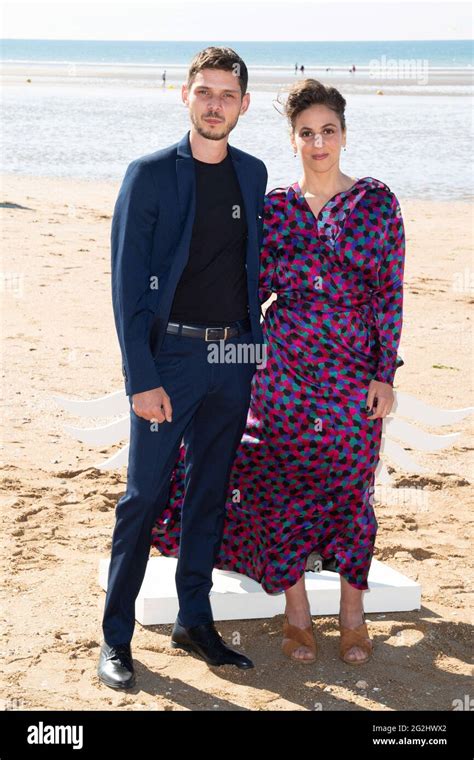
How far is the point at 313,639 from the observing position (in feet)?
14.3

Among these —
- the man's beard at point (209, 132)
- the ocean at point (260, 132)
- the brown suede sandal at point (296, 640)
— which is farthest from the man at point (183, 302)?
the ocean at point (260, 132)

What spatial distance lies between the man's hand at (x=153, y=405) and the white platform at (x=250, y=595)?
1.03 metres

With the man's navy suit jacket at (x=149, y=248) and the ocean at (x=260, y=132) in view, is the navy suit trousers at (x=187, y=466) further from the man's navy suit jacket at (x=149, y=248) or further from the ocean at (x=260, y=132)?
the ocean at (x=260, y=132)

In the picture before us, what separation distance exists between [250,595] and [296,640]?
362 mm

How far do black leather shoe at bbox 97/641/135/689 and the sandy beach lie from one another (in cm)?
5

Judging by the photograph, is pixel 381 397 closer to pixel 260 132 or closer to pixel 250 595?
pixel 250 595

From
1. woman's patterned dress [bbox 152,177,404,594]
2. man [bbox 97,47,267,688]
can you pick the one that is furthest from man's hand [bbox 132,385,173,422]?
woman's patterned dress [bbox 152,177,404,594]

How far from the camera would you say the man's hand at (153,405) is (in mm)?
3801

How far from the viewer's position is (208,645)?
422cm

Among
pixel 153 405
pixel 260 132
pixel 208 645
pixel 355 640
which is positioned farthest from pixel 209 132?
pixel 260 132

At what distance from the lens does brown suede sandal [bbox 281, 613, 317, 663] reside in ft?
14.1

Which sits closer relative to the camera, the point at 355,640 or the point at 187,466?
the point at 187,466

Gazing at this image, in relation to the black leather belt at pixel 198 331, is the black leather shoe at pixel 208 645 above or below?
below

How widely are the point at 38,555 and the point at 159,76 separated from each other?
2217 inches
